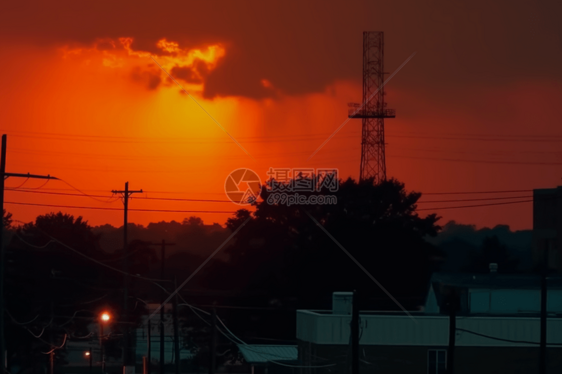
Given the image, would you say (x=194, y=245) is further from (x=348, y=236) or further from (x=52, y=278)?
(x=348, y=236)

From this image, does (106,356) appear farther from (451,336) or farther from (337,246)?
(451,336)

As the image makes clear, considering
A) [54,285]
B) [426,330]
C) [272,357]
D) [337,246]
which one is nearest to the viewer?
[426,330]

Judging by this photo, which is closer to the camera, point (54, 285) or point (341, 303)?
point (341, 303)

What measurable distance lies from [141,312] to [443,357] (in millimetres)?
46601

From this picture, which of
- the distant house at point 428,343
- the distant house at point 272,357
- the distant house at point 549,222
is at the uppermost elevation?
the distant house at point 549,222

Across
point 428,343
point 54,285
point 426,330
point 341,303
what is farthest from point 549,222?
point 428,343

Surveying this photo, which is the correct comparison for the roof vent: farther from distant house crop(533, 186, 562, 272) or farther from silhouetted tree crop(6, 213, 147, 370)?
distant house crop(533, 186, 562, 272)

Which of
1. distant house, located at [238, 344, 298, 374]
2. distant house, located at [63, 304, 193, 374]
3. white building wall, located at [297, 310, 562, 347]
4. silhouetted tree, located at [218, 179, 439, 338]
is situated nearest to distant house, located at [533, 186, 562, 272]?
silhouetted tree, located at [218, 179, 439, 338]

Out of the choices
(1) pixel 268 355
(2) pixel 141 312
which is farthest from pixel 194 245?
(1) pixel 268 355

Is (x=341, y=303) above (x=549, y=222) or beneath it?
beneath

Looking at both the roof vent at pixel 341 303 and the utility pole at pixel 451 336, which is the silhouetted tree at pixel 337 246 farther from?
the utility pole at pixel 451 336

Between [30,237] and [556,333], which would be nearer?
[556,333]

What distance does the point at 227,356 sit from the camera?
71.2m

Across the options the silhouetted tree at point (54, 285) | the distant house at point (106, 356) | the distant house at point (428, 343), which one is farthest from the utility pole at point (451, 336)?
the distant house at point (106, 356)
